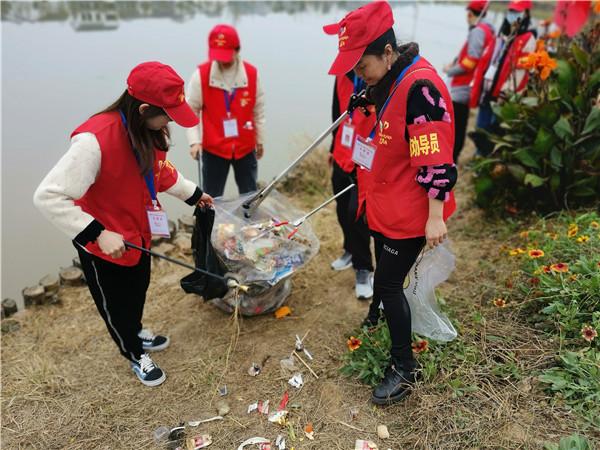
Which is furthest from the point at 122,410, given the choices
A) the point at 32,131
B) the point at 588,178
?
the point at 32,131

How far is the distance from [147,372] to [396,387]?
1.33 metres

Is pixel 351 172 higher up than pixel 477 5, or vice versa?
pixel 477 5

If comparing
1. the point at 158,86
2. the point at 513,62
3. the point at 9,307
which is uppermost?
the point at 158,86

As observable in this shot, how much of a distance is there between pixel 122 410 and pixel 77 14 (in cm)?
837

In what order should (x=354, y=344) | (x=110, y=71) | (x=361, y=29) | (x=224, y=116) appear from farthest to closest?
(x=110, y=71) < (x=224, y=116) < (x=354, y=344) < (x=361, y=29)

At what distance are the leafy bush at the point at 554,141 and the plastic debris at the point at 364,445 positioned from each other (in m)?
2.19

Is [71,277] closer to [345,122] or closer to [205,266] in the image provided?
[205,266]

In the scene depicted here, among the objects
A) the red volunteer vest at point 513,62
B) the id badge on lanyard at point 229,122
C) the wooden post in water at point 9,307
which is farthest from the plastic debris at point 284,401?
the red volunteer vest at point 513,62

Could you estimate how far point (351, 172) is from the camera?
9.00 ft

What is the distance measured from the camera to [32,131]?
5.12 meters

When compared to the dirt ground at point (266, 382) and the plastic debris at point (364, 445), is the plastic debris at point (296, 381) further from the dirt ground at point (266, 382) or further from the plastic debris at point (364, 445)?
the plastic debris at point (364, 445)

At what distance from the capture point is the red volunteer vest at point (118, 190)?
1.85m

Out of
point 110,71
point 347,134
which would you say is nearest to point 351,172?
point 347,134

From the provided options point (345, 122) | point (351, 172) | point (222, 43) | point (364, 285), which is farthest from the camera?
point (364, 285)
